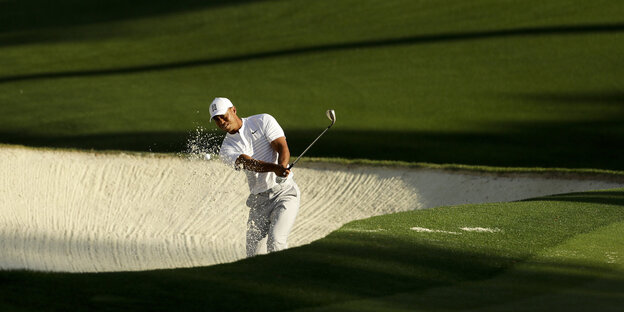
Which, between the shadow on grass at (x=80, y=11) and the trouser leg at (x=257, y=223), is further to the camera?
the shadow on grass at (x=80, y=11)

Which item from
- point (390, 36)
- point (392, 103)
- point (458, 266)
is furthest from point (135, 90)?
point (458, 266)

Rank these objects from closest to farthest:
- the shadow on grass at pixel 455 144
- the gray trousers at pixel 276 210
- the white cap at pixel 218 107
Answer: the white cap at pixel 218 107
the gray trousers at pixel 276 210
the shadow on grass at pixel 455 144

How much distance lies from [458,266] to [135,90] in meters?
15.9

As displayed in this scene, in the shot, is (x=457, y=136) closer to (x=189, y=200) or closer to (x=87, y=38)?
(x=189, y=200)

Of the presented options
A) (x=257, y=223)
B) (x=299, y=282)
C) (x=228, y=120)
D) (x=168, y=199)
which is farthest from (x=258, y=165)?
(x=168, y=199)

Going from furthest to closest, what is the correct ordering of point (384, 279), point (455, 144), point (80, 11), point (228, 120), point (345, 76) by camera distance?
point (80, 11), point (345, 76), point (455, 144), point (228, 120), point (384, 279)

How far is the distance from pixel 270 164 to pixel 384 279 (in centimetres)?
188

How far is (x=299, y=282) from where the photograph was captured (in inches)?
242

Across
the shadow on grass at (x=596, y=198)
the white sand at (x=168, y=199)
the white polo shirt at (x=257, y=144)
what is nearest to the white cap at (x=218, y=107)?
A: the white polo shirt at (x=257, y=144)

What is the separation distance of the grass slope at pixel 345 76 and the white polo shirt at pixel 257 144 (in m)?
7.32

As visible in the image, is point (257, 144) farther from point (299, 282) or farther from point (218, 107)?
point (299, 282)

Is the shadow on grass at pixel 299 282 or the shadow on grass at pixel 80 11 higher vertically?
the shadow on grass at pixel 80 11

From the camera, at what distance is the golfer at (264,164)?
26.0 feet

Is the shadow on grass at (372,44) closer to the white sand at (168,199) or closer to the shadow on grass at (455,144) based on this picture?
the shadow on grass at (455,144)
